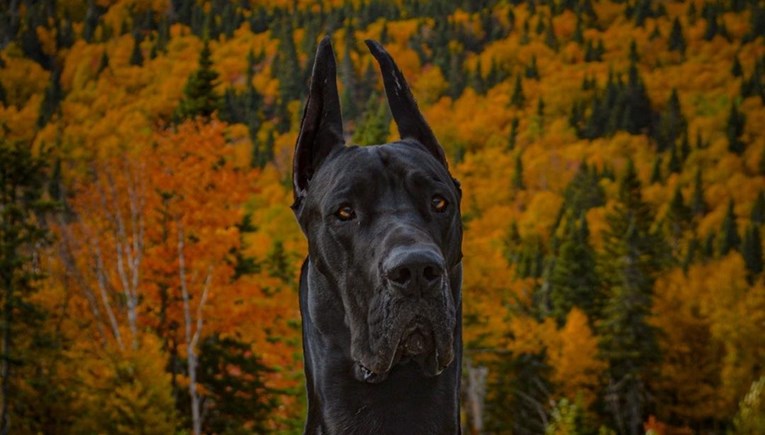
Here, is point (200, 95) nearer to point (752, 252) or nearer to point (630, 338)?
point (630, 338)

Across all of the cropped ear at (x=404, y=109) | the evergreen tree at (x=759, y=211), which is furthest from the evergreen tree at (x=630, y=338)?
the evergreen tree at (x=759, y=211)

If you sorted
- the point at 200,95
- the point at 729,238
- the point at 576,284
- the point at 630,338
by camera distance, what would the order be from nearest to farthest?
the point at 200,95
the point at 630,338
the point at 576,284
the point at 729,238

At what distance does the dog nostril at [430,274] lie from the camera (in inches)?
105

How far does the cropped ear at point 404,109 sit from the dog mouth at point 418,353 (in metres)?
0.81

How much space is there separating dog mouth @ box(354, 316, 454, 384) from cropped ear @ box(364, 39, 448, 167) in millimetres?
809

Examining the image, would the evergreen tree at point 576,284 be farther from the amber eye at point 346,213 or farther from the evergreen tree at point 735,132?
the evergreen tree at point 735,132

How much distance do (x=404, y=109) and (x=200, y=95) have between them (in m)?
26.7

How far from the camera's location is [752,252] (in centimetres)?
10762

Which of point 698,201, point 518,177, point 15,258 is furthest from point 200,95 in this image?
point 518,177

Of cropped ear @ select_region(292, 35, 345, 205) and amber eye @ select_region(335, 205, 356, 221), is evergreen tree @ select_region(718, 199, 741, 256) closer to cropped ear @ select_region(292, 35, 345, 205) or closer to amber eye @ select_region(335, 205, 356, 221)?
cropped ear @ select_region(292, 35, 345, 205)

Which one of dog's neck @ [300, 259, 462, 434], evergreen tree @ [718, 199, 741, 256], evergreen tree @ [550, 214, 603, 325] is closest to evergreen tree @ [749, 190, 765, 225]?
evergreen tree @ [718, 199, 741, 256]

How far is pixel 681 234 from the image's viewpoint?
12038 centimetres

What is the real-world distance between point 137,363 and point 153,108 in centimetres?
16241

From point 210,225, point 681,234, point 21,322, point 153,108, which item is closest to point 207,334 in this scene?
point 210,225
